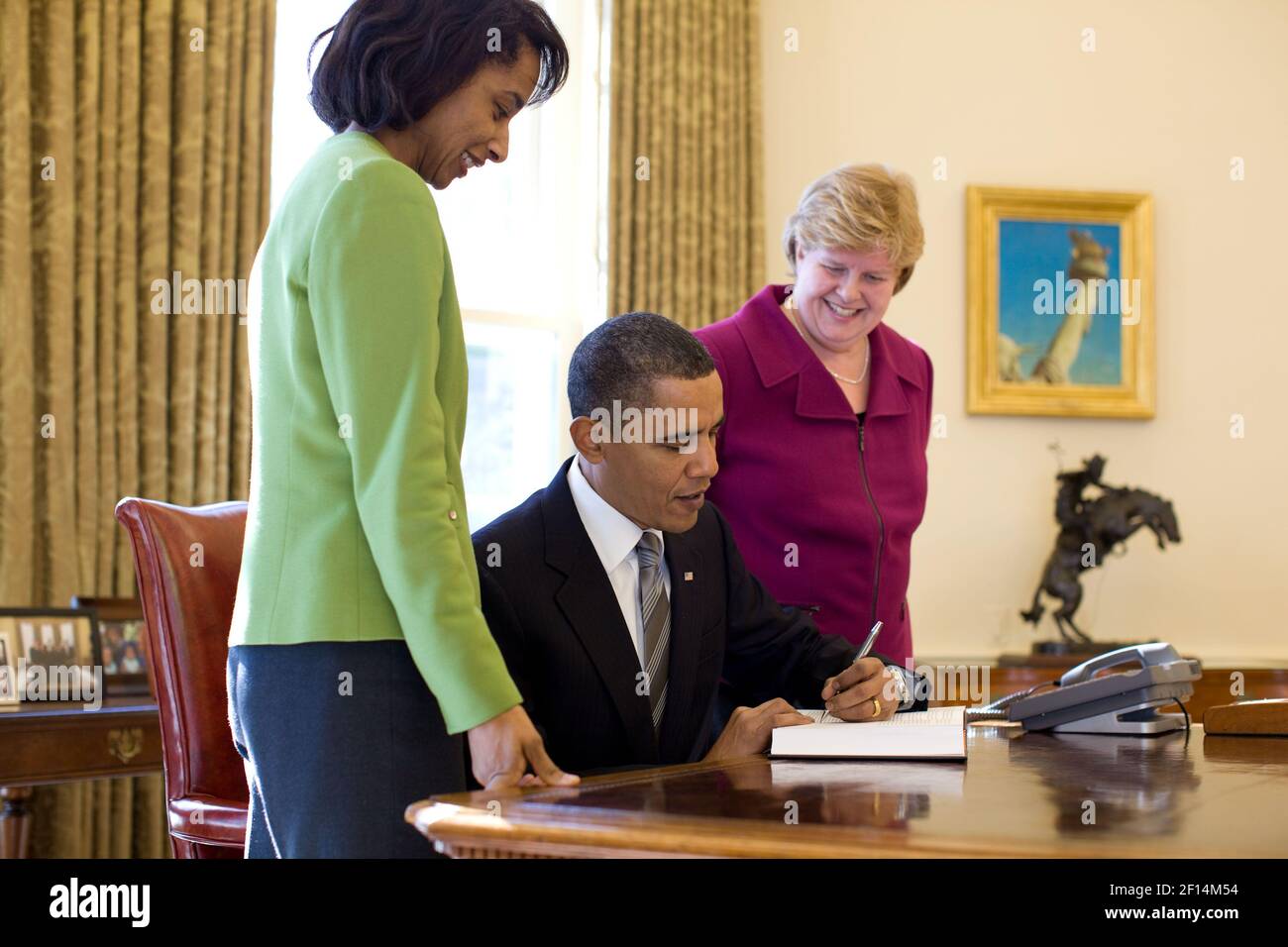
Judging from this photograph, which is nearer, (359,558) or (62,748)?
(359,558)

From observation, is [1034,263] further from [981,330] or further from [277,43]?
[277,43]

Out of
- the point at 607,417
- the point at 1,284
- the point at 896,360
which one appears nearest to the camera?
the point at 607,417

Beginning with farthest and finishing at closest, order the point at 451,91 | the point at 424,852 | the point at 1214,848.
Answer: the point at 451,91
the point at 424,852
the point at 1214,848

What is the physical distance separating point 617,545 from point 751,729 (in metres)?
0.35

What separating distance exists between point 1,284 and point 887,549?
2848 millimetres

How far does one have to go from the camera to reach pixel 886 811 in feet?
4.57

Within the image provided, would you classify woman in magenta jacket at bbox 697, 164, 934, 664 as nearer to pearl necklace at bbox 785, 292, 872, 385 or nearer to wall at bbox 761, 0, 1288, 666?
pearl necklace at bbox 785, 292, 872, 385

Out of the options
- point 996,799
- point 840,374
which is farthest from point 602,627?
point 840,374

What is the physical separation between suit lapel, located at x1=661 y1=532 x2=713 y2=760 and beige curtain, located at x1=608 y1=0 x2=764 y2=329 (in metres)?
3.12

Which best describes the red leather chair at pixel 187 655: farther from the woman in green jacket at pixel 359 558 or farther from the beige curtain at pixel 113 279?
the beige curtain at pixel 113 279

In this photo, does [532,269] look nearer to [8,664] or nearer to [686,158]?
[686,158]

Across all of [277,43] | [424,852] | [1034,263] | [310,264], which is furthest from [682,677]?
[1034,263]

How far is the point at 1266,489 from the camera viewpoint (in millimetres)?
5926

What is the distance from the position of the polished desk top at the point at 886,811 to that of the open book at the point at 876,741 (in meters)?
0.03
